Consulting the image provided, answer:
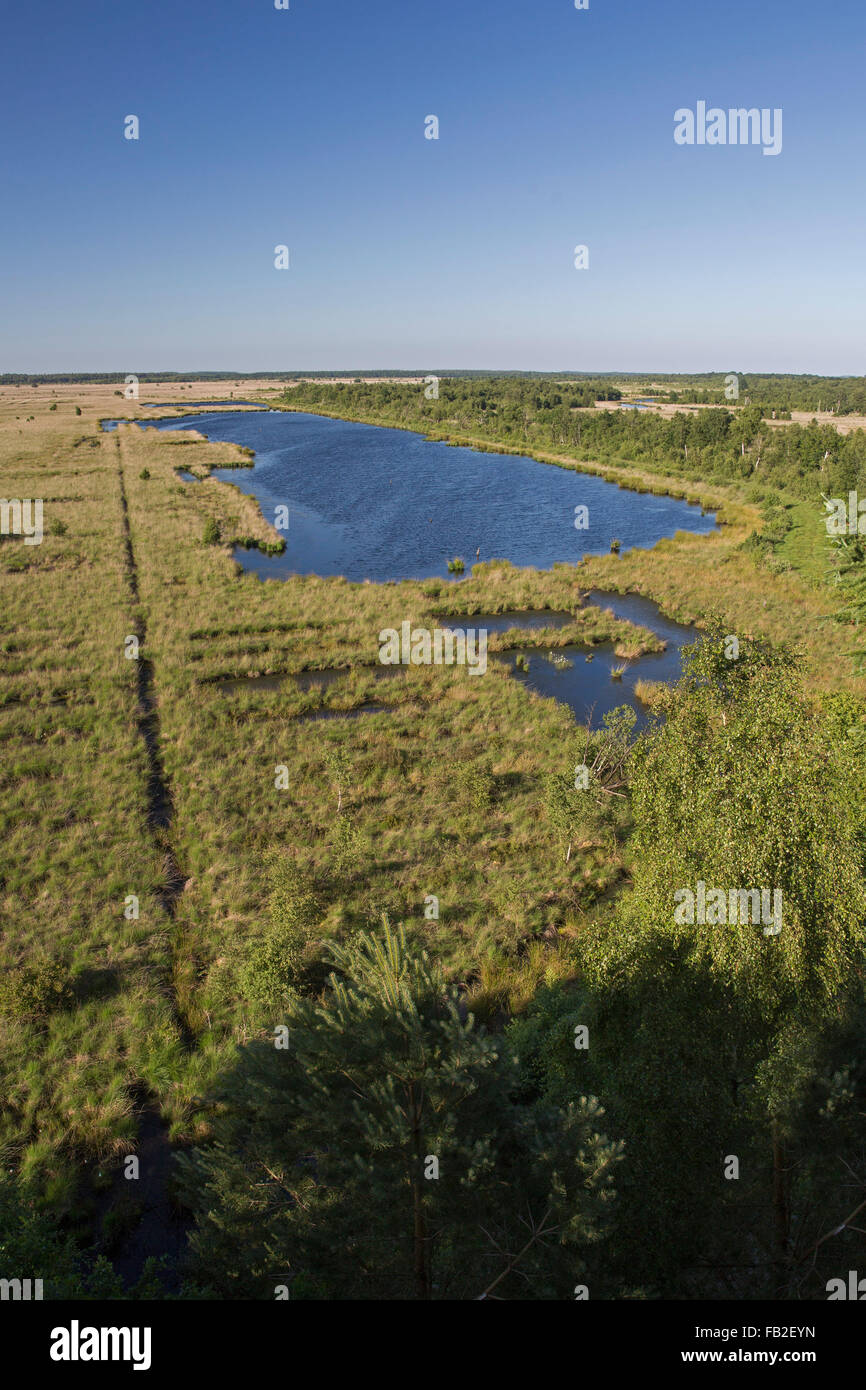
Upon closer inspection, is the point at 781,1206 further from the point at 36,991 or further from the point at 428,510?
the point at 428,510

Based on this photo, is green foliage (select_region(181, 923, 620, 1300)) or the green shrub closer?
green foliage (select_region(181, 923, 620, 1300))

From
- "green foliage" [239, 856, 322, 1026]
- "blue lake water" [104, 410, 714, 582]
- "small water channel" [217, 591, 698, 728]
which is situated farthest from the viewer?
"blue lake water" [104, 410, 714, 582]

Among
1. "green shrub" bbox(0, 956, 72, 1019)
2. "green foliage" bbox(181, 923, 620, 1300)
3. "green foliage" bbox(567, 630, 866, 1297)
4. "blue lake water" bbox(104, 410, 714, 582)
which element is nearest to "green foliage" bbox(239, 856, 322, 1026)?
"green shrub" bbox(0, 956, 72, 1019)

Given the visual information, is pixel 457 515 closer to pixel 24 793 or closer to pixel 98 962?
pixel 24 793

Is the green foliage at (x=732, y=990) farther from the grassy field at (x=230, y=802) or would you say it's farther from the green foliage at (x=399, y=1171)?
the grassy field at (x=230, y=802)

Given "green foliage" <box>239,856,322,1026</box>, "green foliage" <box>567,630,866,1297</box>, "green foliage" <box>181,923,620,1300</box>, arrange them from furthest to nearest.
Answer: "green foliage" <box>239,856,322,1026</box> < "green foliage" <box>567,630,866,1297</box> < "green foliage" <box>181,923,620,1300</box>

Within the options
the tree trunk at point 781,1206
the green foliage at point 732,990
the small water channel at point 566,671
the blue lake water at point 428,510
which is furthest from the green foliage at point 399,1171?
the blue lake water at point 428,510

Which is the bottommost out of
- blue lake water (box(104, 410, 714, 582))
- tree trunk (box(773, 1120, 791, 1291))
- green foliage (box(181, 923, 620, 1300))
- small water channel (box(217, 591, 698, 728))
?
tree trunk (box(773, 1120, 791, 1291))

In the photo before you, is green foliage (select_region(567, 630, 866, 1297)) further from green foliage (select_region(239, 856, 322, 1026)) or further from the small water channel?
the small water channel
